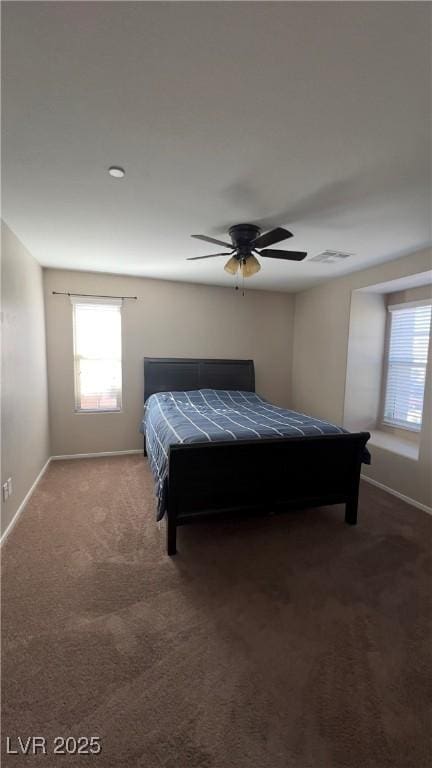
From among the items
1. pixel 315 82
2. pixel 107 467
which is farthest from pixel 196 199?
pixel 107 467

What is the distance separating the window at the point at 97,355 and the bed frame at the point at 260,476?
2.38 metres

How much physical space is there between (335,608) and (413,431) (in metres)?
2.67

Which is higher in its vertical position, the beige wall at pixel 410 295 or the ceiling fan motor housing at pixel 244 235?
the ceiling fan motor housing at pixel 244 235

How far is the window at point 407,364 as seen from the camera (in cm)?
353

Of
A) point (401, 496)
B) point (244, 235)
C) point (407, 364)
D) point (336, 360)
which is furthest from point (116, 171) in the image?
point (401, 496)

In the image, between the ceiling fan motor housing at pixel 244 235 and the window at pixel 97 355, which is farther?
the window at pixel 97 355

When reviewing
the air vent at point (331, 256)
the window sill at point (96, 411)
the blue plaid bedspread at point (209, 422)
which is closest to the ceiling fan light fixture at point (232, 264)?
the air vent at point (331, 256)

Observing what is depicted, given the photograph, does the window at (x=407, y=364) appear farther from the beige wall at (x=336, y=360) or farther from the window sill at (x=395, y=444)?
the beige wall at (x=336, y=360)

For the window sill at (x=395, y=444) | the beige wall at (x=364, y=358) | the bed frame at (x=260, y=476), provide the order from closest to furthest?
the bed frame at (x=260, y=476) < the window sill at (x=395, y=444) < the beige wall at (x=364, y=358)

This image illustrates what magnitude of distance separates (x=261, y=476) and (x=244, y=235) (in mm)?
1877

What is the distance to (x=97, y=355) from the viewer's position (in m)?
4.08

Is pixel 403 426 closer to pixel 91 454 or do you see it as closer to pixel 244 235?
pixel 244 235

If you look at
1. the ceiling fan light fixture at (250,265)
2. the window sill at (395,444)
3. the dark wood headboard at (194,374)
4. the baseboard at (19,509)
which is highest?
the ceiling fan light fixture at (250,265)

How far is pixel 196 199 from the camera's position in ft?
6.67
